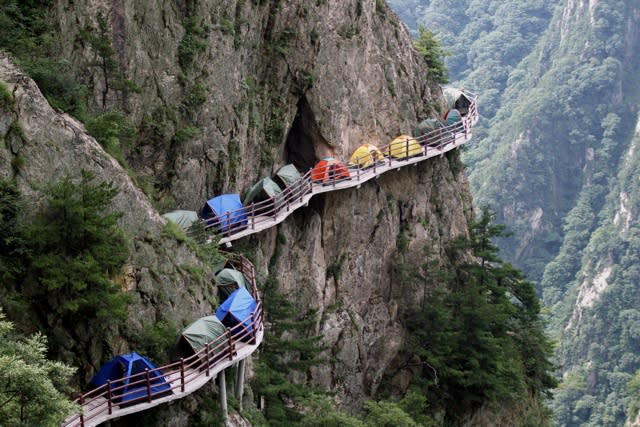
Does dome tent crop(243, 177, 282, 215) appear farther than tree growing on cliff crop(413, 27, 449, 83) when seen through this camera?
No

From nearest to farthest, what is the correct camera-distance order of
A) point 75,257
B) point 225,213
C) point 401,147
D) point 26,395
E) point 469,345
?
point 26,395 → point 75,257 → point 225,213 → point 469,345 → point 401,147

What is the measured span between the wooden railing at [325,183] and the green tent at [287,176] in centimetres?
27

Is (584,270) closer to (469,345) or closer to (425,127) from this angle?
(425,127)

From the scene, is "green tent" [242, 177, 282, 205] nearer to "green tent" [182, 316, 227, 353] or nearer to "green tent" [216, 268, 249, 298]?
"green tent" [216, 268, 249, 298]

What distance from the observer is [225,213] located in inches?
1393

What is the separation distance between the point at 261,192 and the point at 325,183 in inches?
168

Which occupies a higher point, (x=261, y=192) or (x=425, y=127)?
(x=425, y=127)

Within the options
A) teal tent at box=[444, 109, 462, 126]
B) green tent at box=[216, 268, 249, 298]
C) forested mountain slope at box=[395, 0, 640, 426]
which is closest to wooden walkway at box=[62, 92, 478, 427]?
green tent at box=[216, 268, 249, 298]

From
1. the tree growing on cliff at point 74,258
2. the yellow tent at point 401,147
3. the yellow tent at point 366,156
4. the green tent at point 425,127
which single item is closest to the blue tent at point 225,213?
the yellow tent at point 366,156

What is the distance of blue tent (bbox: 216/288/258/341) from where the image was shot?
96.9 feet

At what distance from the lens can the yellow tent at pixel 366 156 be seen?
44812 millimetres

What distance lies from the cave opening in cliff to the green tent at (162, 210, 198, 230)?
11.9 m

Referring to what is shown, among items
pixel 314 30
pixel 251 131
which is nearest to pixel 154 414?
pixel 251 131

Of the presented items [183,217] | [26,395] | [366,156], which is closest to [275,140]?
[366,156]
